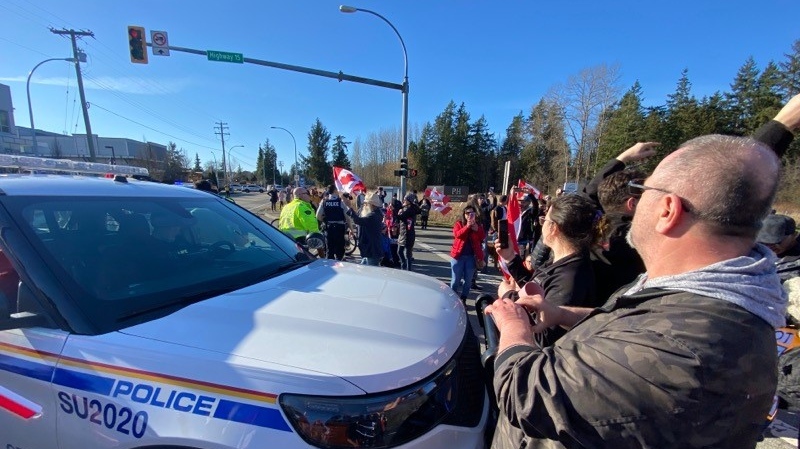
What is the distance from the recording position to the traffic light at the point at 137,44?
39.7ft

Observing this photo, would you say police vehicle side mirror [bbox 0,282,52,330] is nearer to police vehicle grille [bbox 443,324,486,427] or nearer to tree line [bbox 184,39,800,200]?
police vehicle grille [bbox 443,324,486,427]

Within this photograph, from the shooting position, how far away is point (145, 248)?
219 cm

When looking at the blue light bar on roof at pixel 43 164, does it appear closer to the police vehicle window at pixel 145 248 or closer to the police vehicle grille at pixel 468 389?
the police vehicle window at pixel 145 248

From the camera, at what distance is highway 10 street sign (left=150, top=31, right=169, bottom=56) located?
12.2 m

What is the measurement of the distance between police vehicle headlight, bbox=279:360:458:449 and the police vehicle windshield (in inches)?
34.4

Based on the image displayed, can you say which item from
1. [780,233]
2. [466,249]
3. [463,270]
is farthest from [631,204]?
[463,270]

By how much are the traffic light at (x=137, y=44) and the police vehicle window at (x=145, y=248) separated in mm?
12960

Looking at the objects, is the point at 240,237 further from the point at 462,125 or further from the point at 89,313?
the point at 462,125

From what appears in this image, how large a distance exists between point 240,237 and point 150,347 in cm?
144

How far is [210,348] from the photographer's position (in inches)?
56.1

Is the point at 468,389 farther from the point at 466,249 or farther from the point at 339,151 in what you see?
the point at 339,151

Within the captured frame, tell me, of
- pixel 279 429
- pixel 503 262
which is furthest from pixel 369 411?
pixel 503 262

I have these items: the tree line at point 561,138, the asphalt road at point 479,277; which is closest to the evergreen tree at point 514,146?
the tree line at point 561,138

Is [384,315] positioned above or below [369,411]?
above
